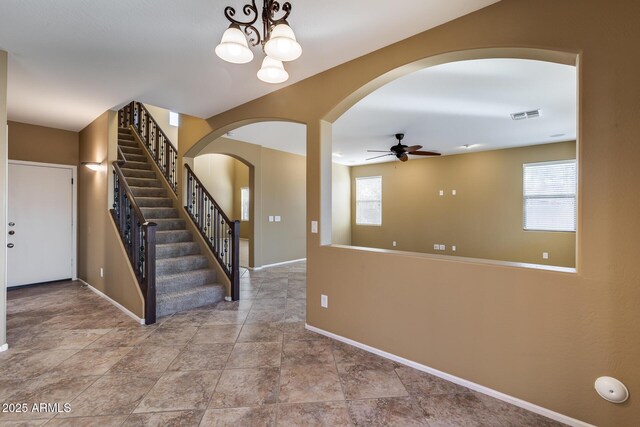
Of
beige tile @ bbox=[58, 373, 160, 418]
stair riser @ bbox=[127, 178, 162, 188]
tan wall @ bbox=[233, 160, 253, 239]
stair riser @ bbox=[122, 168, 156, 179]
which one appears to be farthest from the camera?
tan wall @ bbox=[233, 160, 253, 239]

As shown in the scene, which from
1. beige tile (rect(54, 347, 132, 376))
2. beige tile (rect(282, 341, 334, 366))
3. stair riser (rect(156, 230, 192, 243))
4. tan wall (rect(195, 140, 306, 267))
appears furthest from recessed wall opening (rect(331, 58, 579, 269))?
beige tile (rect(54, 347, 132, 376))

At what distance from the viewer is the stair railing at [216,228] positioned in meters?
4.20

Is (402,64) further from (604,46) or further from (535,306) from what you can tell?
(535,306)

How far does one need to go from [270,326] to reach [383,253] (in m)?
1.64

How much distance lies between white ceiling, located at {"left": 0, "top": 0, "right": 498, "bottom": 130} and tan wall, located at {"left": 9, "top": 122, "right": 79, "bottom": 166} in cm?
136

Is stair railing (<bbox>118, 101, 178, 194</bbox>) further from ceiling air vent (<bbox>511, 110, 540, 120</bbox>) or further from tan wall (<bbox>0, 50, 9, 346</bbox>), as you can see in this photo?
ceiling air vent (<bbox>511, 110, 540, 120</bbox>)

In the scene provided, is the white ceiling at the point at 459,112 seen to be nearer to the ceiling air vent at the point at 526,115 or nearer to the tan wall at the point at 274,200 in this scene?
the ceiling air vent at the point at 526,115

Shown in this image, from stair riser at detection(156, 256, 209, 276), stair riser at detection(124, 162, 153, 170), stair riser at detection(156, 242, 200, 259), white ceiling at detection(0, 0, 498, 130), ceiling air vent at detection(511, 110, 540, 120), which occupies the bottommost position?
stair riser at detection(156, 256, 209, 276)

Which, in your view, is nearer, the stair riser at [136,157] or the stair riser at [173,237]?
the stair riser at [173,237]

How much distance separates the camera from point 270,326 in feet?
10.8

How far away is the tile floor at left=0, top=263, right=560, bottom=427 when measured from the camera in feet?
6.07

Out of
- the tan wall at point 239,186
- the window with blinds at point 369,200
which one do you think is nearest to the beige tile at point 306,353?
the window with blinds at point 369,200

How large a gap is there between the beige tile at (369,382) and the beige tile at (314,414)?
16 cm

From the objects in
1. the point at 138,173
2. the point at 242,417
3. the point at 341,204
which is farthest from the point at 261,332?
the point at 341,204
